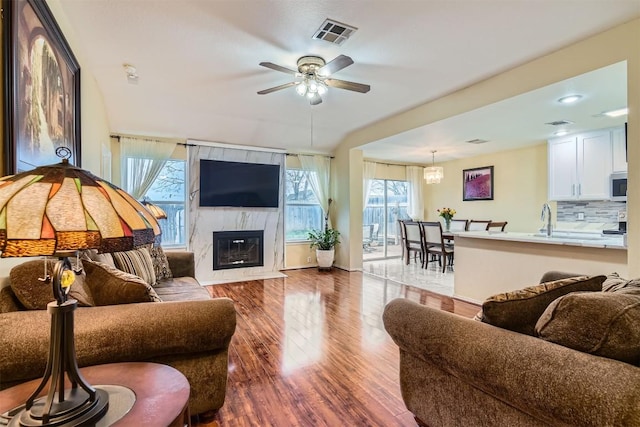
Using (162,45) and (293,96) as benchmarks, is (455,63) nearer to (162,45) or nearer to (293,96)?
(293,96)

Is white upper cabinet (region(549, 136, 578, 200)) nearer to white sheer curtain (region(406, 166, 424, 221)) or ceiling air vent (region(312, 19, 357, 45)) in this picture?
white sheer curtain (region(406, 166, 424, 221))

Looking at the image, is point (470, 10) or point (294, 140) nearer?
point (470, 10)

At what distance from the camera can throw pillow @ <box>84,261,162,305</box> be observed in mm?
1572


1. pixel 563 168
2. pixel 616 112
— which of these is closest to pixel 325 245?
pixel 563 168

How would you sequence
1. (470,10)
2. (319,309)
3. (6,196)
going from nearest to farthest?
(6,196) → (470,10) → (319,309)

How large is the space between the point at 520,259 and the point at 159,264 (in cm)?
399

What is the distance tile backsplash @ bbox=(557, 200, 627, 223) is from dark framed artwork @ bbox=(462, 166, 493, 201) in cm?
140

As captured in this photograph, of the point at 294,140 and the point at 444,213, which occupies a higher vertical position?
the point at 294,140

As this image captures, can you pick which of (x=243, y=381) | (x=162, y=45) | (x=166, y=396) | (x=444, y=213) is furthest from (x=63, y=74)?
(x=444, y=213)

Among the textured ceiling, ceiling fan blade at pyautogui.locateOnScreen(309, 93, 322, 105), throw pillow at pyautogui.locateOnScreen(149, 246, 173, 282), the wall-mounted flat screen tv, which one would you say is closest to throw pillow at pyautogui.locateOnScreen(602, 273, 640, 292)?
the textured ceiling

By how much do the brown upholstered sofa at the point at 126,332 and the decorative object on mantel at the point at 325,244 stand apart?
172 inches

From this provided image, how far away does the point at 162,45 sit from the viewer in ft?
9.55

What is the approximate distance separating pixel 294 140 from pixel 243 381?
4.53 meters

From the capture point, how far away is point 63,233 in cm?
73
